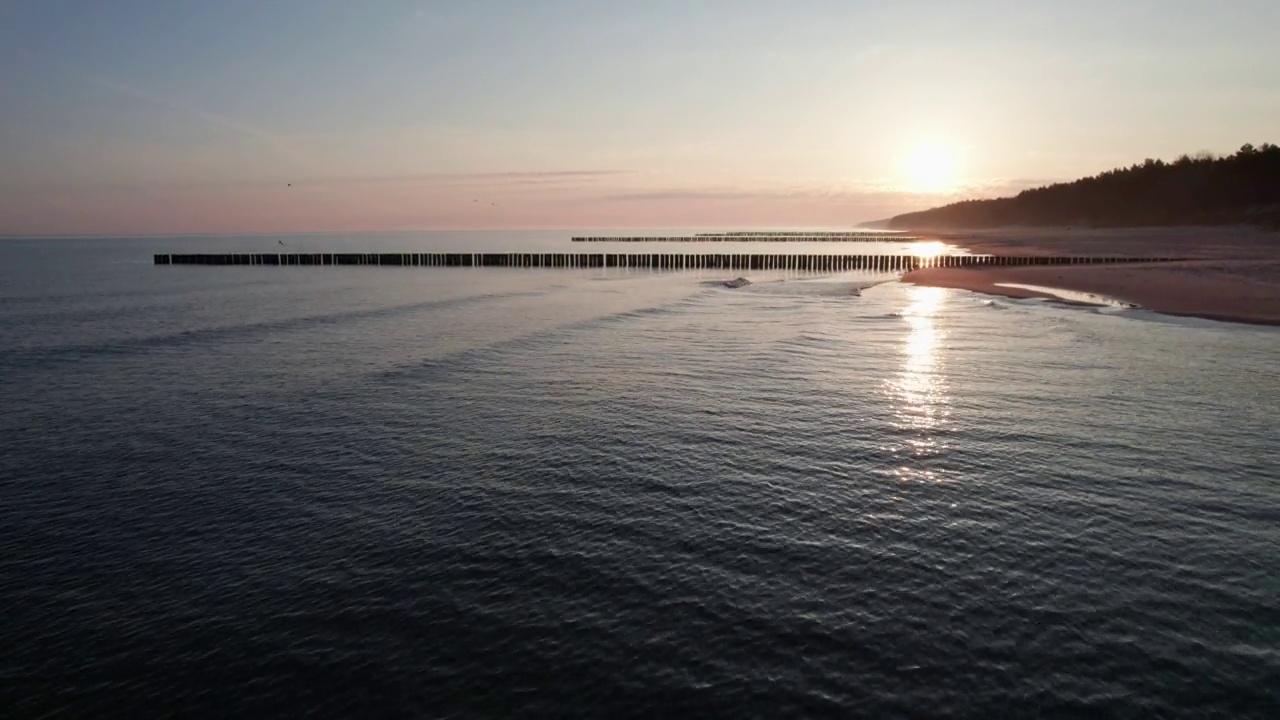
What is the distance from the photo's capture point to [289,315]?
42656mm

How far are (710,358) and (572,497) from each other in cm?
1453

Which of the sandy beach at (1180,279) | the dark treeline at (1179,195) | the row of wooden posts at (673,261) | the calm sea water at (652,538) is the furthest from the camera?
the dark treeline at (1179,195)

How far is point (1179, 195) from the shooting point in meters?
118

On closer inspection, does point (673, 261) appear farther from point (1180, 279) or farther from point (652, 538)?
point (652, 538)

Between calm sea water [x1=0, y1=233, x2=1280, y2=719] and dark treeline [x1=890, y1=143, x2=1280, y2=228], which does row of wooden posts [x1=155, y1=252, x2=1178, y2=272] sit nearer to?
dark treeline [x1=890, y1=143, x2=1280, y2=228]

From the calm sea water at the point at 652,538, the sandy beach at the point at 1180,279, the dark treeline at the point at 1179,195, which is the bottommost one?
the calm sea water at the point at 652,538

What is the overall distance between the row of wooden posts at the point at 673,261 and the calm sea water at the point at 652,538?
5046 centimetres

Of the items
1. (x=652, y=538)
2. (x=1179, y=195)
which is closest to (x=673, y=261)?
(x=652, y=538)

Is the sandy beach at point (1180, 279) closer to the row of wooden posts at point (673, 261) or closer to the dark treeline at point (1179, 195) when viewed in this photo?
the row of wooden posts at point (673, 261)

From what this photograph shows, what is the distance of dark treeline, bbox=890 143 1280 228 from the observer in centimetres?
10056

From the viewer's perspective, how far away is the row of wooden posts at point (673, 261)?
7381 centimetres

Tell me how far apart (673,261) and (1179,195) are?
87.8 meters

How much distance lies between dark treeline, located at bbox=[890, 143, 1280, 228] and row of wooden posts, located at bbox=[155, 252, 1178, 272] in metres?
42.8

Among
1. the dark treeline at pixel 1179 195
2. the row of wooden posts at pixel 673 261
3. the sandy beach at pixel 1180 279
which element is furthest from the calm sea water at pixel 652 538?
the dark treeline at pixel 1179 195
